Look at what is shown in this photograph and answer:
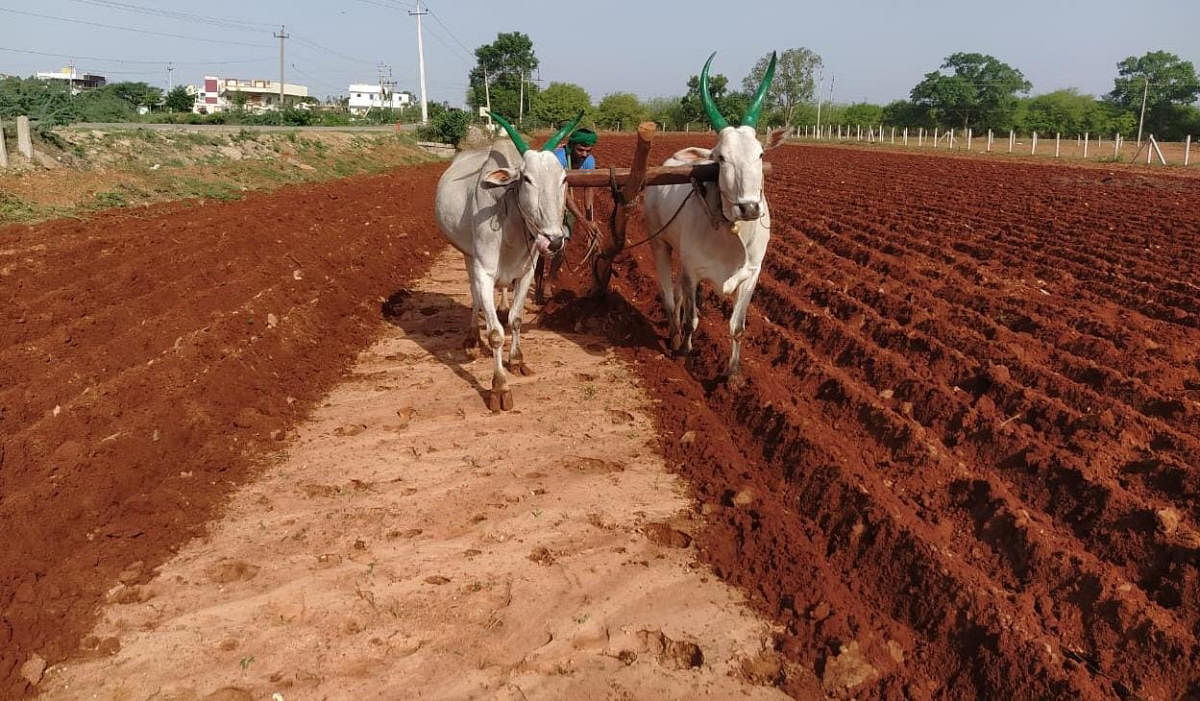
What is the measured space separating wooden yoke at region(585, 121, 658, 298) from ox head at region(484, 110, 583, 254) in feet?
1.93

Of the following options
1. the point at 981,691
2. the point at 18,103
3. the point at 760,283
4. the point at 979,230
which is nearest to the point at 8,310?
the point at 760,283

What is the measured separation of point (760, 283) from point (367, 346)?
4689mm

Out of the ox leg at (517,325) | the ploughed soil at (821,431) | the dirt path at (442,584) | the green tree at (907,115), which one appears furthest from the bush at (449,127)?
the green tree at (907,115)

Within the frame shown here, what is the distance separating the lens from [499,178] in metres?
5.98

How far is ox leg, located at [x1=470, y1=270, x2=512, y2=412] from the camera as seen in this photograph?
6246 millimetres

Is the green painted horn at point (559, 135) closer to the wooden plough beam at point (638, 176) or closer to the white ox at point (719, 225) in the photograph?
the wooden plough beam at point (638, 176)

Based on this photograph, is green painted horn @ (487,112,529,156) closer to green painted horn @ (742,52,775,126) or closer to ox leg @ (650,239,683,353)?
green painted horn @ (742,52,775,126)

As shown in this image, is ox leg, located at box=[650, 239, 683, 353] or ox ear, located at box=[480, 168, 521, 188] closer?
ox ear, located at box=[480, 168, 521, 188]

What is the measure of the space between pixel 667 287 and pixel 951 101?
7610cm

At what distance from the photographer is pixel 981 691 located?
324 cm

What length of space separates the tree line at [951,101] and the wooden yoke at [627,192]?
55484 millimetres

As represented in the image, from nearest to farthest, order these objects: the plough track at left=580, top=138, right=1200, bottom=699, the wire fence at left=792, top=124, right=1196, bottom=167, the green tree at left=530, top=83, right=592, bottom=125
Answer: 1. the plough track at left=580, top=138, right=1200, bottom=699
2. the wire fence at left=792, top=124, right=1196, bottom=167
3. the green tree at left=530, top=83, right=592, bottom=125

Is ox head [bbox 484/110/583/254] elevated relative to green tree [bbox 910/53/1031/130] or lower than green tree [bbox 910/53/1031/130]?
lower

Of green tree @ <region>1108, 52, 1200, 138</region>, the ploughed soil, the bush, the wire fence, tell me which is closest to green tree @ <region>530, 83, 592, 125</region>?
the wire fence
